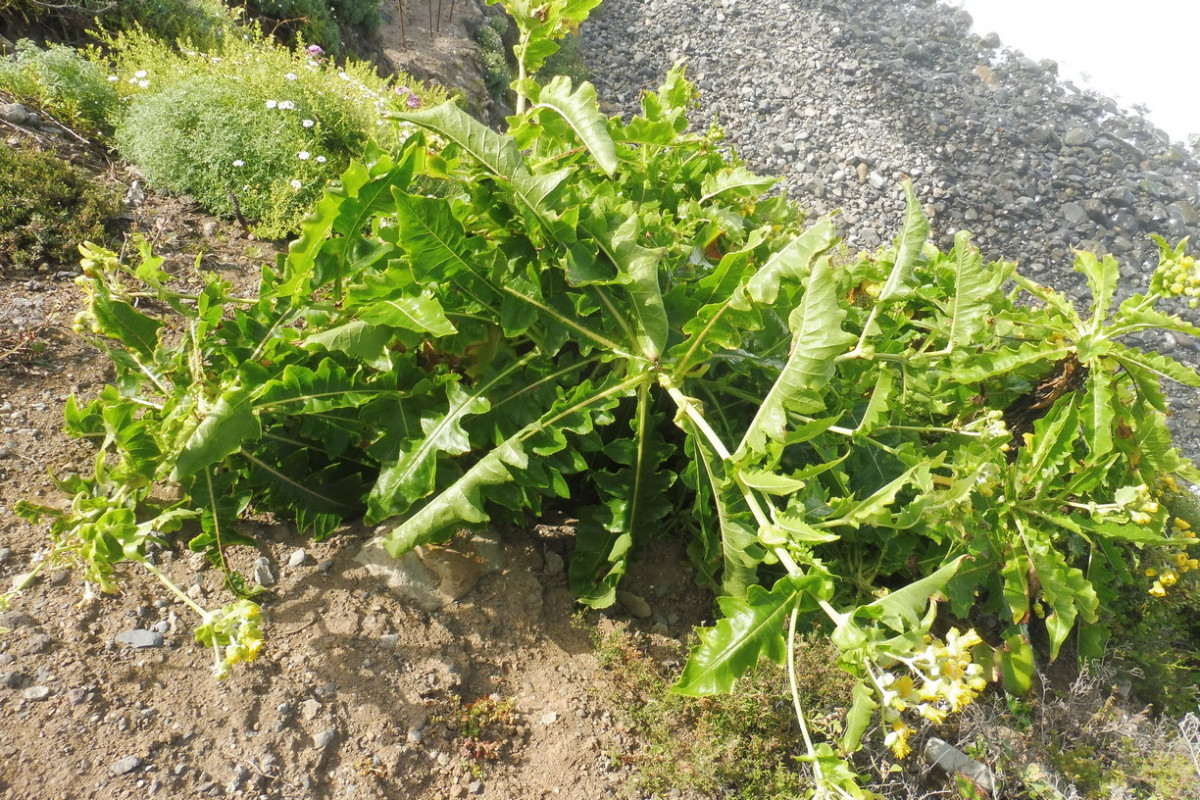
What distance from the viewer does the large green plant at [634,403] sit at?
1.66 meters

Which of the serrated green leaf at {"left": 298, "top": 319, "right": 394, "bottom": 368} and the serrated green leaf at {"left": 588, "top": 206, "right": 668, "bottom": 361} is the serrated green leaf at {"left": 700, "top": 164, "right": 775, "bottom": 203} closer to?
the serrated green leaf at {"left": 588, "top": 206, "right": 668, "bottom": 361}

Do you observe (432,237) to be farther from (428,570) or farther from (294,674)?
(294,674)

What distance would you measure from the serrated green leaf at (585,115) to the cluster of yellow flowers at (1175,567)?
228cm

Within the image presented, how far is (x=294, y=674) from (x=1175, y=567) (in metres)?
3.19

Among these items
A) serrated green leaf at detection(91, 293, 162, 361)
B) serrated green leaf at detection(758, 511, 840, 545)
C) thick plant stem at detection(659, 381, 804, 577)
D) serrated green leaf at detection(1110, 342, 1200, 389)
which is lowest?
serrated green leaf at detection(91, 293, 162, 361)

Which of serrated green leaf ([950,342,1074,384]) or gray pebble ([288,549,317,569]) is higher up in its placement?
serrated green leaf ([950,342,1074,384])

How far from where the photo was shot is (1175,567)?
2.85 m

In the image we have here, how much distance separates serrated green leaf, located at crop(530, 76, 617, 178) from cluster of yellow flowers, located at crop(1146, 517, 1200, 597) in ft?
7.48

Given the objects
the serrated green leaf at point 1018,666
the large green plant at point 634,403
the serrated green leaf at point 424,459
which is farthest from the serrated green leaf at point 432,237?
the serrated green leaf at point 1018,666

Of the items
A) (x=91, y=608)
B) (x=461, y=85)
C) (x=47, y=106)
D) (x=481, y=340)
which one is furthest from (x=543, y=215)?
(x=461, y=85)

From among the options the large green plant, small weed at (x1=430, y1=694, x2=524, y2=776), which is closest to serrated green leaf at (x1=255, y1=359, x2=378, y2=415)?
the large green plant

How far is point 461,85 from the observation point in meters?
8.12

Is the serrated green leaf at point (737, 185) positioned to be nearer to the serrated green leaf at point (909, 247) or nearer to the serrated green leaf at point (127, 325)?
the serrated green leaf at point (909, 247)

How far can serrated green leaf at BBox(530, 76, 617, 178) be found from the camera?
186 centimetres
